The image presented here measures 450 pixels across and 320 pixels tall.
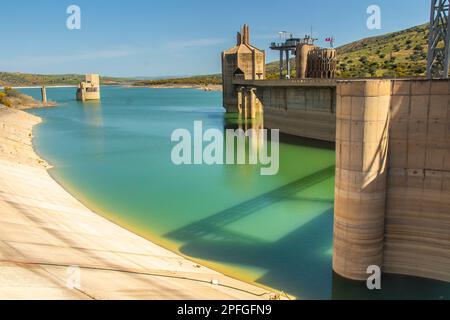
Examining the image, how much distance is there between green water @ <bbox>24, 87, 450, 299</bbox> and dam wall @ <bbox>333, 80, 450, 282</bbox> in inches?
41.4

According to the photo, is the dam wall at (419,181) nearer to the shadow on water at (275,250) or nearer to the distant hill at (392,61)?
the shadow on water at (275,250)

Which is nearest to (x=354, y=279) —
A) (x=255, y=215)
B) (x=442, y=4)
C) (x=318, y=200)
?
(x=255, y=215)

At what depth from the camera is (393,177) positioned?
14938 millimetres

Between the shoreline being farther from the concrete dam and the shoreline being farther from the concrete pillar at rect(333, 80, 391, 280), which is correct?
the concrete dam

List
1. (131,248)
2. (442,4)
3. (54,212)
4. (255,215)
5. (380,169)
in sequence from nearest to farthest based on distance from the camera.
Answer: (380,169)
(131,248)
(442,4)
(54,212)
(255,215)

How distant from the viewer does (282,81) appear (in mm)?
53469

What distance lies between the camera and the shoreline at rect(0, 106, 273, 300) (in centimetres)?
1225

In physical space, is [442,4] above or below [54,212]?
above

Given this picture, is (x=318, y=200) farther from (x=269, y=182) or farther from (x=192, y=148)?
(x=192, y=148)

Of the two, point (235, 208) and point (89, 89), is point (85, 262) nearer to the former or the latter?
point (235, 208)

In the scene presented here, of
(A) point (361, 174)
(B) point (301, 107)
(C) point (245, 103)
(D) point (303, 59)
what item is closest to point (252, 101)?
(C) point (245, 103)

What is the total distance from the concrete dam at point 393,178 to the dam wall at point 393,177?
31 millimetres
